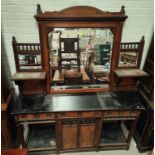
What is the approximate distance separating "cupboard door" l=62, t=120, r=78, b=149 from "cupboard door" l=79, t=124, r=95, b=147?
0.09 metres

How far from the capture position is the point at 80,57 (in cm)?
231

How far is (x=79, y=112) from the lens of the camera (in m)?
2.20

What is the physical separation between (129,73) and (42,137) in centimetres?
173

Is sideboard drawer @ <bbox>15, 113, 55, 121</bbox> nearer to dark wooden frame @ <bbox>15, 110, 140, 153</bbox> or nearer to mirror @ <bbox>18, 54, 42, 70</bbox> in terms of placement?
dark wooden frame @ <bbox>15, 110, 140, 153</bbox>

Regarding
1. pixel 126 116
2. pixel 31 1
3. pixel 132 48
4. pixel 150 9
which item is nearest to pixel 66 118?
pixel 126 116

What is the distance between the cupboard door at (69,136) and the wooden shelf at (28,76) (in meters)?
0.76

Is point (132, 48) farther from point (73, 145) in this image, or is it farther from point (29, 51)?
point (73, 145)

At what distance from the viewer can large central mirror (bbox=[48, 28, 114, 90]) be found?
220 cm

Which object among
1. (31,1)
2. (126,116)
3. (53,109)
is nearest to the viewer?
(31,1)

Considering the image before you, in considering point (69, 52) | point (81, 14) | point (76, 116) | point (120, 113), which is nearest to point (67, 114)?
point (76, 116)

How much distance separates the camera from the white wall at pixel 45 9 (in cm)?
204

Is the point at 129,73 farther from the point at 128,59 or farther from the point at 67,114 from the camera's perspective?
the point at 67,114

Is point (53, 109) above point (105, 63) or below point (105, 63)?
below

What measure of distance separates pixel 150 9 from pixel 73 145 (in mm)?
2218
